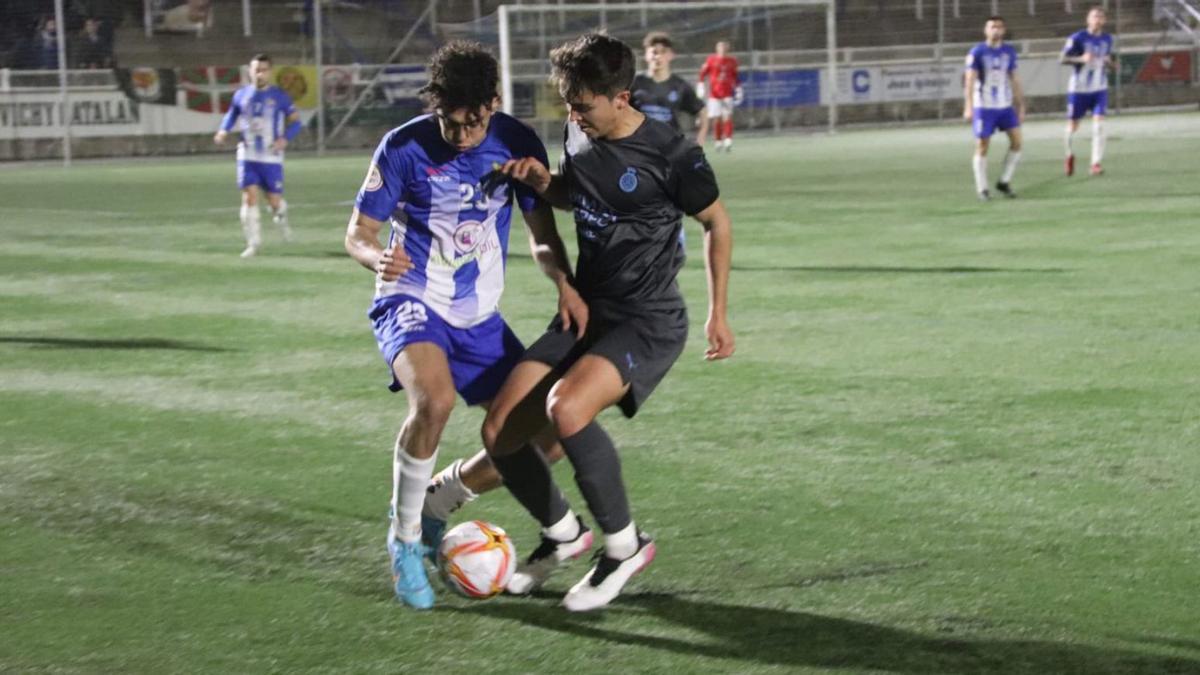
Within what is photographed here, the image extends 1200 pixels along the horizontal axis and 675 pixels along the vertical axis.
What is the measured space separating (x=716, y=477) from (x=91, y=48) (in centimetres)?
3181

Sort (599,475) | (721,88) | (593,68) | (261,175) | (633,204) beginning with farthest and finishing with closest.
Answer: (721,88), (261,175), (633,204), (599,475), (593,68)

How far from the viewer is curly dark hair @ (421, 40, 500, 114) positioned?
5176 millimetres

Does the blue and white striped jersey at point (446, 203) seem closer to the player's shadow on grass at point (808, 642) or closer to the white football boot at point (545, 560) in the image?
the white football boot at point (545, 560)

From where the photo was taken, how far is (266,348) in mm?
11086

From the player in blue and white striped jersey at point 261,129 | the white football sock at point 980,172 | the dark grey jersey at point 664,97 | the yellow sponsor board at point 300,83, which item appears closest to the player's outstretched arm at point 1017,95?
the white football sock at point 980,172

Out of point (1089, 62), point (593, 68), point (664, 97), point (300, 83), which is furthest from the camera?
point (300, 83)

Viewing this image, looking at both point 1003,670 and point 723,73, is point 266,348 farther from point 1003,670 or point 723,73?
point 723,73

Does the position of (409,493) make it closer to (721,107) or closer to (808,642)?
(808,642)

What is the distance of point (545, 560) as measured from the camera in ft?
18.1

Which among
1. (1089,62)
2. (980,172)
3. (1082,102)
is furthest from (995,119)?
(1082,102)

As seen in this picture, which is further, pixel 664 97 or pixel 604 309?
pixel 664 97

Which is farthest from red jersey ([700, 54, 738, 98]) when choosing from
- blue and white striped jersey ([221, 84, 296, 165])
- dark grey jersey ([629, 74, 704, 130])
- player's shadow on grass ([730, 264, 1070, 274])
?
player's shadow on grass ([730, 264, 1070, 274])

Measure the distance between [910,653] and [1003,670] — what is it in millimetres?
266

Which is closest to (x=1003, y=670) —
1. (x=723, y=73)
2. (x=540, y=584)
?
(x=540, y=584)
